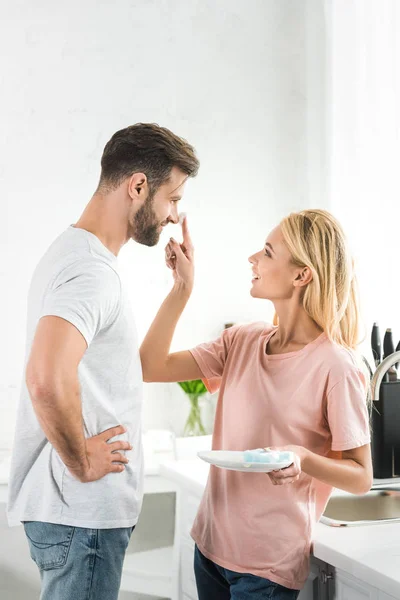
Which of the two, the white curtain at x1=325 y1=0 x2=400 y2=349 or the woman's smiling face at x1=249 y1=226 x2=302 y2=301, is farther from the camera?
the white curtain at x1=325 y1=0 x2=400 y2=349

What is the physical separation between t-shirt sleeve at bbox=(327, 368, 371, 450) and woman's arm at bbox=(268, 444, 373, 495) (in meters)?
0.03

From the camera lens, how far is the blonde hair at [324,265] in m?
1.47

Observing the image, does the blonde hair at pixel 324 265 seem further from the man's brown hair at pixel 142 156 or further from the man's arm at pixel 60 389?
the man's arm at pixel 60 389

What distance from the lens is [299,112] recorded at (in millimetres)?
3129

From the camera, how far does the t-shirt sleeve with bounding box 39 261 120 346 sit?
1.26 meters

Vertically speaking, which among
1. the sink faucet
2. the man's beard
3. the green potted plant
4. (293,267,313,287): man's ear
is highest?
the man's beard

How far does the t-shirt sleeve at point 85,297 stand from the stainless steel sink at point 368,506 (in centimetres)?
82

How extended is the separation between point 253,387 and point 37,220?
1.55 meters

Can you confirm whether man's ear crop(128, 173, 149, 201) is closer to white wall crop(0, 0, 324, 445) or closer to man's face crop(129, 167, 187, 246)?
man's face crop(129, 167, 187, 246)

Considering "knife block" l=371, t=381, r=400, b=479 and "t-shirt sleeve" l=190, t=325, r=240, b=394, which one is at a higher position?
"t-shirt sleeve" l=190, t=325, r=240, b=394

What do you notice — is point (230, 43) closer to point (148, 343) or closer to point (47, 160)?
point (47, 160)

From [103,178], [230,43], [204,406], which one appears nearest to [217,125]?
[230,43]

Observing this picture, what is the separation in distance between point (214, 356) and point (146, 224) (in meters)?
0.33

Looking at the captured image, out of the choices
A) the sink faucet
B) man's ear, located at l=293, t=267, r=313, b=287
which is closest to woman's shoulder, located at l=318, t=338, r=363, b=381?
man's ear, located at l=293, t=267, r=313, b=287
